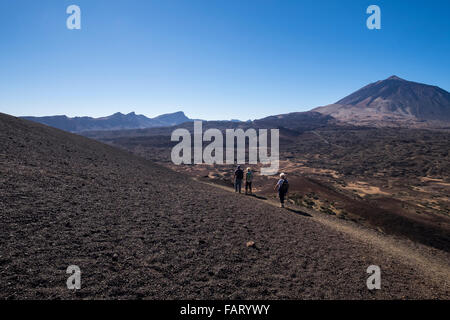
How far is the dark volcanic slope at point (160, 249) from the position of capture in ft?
16.0

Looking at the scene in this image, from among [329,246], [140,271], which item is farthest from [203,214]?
[329,246]

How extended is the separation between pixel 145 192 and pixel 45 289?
7.79 meters

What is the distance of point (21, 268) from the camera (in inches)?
180

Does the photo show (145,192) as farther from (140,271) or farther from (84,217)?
(140,271)

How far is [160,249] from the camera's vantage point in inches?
252

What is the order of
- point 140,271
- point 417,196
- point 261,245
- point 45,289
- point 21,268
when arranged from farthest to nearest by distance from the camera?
1. point 417,196
2. point 261,245
3. point 140,271
4. point 21,268
5. point 45,289

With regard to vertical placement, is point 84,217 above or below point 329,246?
above

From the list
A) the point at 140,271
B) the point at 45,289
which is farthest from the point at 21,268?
the point at 140,271

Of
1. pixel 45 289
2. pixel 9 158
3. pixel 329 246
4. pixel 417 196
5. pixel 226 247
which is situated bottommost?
pixel 417 196

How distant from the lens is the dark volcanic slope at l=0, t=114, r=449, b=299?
4.86m

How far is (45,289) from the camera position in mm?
4234
